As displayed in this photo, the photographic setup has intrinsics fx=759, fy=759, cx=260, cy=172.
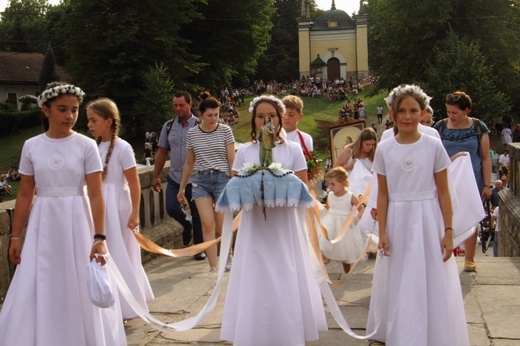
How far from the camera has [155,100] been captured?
41.6 m

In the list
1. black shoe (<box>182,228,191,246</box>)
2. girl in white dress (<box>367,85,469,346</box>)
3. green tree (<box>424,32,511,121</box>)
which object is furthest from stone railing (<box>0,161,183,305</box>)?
green tree (<box>424,32,511,121</box>)

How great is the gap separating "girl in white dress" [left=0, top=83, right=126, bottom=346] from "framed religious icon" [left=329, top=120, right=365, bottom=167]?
8.46 meters

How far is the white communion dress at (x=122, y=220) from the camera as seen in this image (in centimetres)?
686

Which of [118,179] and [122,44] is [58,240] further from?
[122,44]

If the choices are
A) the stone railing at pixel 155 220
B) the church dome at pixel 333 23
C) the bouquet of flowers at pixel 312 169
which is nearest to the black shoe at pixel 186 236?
the stone railing at pixel 155 220

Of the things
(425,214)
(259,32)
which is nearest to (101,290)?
(425,214)

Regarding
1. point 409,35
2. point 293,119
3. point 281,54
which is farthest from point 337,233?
point 281,54

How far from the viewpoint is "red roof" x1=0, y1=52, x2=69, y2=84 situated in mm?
71312

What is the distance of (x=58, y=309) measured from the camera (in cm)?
525

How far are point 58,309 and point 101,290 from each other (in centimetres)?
43

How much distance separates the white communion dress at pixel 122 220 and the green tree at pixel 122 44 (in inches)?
1431

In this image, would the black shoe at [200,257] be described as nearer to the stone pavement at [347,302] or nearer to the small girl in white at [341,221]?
the stone pavement at [347,302]

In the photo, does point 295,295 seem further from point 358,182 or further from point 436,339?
point 358,182

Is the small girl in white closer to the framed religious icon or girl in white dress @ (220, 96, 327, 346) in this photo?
girl in white dress @ (220, 96, 327, 346)
